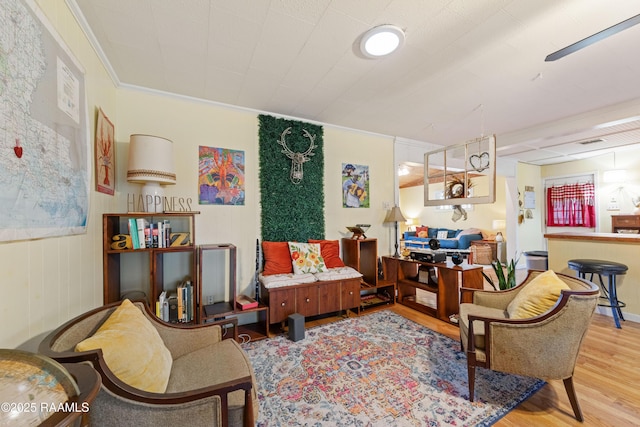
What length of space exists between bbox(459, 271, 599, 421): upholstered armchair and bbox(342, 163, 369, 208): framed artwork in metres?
2.33

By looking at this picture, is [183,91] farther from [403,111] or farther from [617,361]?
[617,361]

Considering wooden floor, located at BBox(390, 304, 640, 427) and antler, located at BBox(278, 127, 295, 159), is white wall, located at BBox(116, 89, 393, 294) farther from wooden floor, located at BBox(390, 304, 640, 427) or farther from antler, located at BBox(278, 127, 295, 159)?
wooden floor, located at BBox(390, 304, 640, 427)

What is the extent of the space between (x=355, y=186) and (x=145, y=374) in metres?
3.29

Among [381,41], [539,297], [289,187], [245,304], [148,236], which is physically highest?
[381,41]

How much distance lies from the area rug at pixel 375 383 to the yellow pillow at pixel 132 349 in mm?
773

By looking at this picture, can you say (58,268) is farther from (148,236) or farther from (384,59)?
(384,59)

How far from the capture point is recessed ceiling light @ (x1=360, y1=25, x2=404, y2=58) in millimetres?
1817

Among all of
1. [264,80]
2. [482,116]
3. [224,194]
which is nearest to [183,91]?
[264,80]

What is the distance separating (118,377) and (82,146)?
1.40 metres

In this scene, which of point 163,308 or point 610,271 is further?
point 610,271

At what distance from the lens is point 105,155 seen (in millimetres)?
2137

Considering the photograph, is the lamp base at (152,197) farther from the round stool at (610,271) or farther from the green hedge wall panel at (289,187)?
the round stool at (610,271)

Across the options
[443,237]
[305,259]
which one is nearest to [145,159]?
[305,259]

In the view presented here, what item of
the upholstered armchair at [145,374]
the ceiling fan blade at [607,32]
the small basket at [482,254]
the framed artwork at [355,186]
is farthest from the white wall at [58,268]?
the small basket at [482,254]
